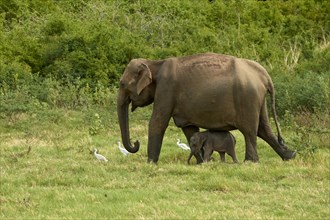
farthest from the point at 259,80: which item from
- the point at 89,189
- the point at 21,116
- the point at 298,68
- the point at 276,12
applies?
the point at 276,12

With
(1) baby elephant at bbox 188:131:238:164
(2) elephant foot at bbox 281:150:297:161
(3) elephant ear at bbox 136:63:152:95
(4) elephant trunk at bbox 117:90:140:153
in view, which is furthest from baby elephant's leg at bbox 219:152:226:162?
(3) elephant ear at bbox 136:63:152:95

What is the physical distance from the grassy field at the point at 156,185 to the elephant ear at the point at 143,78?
1071 mm

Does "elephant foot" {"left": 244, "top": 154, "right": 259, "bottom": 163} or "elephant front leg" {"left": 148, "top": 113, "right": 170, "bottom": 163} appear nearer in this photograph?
"elephant foot" {"left": 244, "top": 154, "right": 259, "bottom": 163}

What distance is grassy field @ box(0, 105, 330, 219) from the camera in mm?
8172

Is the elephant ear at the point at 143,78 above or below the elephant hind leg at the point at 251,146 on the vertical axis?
above

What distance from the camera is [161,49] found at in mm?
21078

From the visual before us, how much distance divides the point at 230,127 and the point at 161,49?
10.0 m

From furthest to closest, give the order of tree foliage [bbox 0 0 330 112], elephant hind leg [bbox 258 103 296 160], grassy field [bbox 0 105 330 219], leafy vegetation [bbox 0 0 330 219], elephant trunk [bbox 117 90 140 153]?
tree foliage [bbox 0 0 330 112] → elephant trunk [bbox 117 90 140 153] → elephant hind leg [bbox 258 103 296 160] → leafy vegetation [bbox 0 0 330 219] → grassy field [bbox 0 105 330 219]

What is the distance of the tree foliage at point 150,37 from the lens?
18791mm

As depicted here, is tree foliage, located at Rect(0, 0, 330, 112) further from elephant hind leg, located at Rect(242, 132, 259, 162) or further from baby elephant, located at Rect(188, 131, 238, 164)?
baby elephant, located at Rect(188, 131, 238, 164)

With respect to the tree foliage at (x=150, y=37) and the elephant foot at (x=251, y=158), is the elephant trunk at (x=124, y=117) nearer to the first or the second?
the elephant foot at (x=251, y=158)

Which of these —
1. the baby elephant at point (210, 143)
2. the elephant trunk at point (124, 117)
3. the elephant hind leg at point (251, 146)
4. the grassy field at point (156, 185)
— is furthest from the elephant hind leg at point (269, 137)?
the elephant trunk at point (124, 117)

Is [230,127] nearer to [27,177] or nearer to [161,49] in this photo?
[27,177]

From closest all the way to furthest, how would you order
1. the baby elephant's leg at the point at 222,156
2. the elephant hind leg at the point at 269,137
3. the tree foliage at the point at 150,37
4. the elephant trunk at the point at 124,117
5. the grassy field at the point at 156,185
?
the grassy field at the point at 156,185
the baby elephant's leg at the point at 222,156
the elephant hind leg at the point at 269,137
the elephant trunk at the point at 124,117
the tree foliage at the point at 150,37
